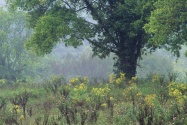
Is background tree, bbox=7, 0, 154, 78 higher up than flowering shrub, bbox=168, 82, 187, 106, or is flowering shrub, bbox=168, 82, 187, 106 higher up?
background tree, bbox=7, 0, 154, 78

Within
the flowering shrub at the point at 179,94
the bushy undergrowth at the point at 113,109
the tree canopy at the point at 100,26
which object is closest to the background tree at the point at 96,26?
the tree canopy at the point at 100,26

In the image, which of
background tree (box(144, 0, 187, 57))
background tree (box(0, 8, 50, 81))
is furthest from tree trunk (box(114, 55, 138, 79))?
background tree (box(0, 8, 50, 81))

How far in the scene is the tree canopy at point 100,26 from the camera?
19906mm

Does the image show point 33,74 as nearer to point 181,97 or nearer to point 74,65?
point 74,65

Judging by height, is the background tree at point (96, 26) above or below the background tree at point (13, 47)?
below

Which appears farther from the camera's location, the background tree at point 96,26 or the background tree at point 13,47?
the background tree at point 13,47

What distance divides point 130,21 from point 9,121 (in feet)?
38.2

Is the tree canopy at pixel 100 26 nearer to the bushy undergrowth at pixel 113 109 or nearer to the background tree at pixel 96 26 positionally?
the background tree at pixel 96 26

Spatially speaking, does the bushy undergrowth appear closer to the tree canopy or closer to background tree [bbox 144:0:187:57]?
background tree [bbox 144:0:187:57]

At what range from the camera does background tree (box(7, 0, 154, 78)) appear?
65.9 ft

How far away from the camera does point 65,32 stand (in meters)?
20.6

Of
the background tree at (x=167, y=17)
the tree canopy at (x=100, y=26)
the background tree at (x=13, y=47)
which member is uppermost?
the background tree at (x=13, y=47)

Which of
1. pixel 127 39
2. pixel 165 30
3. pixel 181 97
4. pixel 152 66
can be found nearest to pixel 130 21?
pixel 127 39

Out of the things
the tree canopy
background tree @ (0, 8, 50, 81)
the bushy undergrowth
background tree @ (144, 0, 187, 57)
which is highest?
background tree @ (0, 8, 50, 81)
